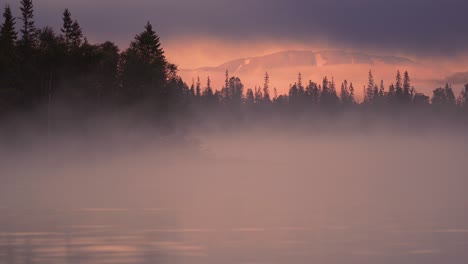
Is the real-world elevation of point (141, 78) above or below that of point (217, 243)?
above

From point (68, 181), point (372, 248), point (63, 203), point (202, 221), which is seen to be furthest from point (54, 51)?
point (372, 248)

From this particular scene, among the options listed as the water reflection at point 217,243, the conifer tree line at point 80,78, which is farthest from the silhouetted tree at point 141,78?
the water reflection at point 217,243

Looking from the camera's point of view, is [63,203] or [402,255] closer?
[402,255]

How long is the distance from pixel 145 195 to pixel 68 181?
53.1 feet

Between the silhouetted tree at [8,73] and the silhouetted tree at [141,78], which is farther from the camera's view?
the silhouetted tree at [141,78]

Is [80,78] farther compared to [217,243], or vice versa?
[80,78]

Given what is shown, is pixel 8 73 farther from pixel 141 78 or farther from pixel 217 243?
pixel 217 243

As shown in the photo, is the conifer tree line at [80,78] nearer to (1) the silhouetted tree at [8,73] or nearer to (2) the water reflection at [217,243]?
(1) the silhouetted tree at [8,73]

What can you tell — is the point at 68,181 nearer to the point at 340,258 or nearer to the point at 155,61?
the point at 155,61

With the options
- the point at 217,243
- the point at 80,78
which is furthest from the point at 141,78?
the point at 217,243

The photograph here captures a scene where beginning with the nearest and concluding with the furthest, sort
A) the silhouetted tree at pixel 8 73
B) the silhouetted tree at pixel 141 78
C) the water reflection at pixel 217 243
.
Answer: the water reflection at pixel 217 243
the silhouetted tree at pixel 8 73
the silhouetted tree at pixel 141 78

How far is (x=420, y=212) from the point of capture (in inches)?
Result: 2012

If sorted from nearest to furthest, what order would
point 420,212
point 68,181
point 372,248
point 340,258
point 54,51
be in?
point 340,258, point 372,248, point 420,212, point 68,181, point 54,51

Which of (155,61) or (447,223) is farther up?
(155,61)
